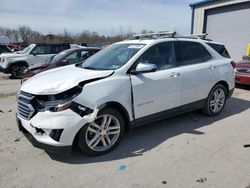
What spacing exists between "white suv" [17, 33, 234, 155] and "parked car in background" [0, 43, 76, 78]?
8310mm

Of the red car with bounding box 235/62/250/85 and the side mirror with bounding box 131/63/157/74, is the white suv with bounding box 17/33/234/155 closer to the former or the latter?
the side mirror with bounding box 131/63/157/74

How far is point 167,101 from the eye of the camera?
4.11 metres

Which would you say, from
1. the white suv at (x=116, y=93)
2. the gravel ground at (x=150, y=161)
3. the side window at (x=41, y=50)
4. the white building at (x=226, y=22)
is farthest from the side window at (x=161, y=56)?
the white building at (x=226, y=22)

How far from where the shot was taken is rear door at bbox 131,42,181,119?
3.69 metres

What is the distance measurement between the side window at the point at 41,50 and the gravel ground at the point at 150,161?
314 inches

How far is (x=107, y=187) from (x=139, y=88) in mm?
1585

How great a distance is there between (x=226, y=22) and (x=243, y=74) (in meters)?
6.53

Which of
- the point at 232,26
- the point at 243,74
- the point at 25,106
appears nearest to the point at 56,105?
the point at 25,106

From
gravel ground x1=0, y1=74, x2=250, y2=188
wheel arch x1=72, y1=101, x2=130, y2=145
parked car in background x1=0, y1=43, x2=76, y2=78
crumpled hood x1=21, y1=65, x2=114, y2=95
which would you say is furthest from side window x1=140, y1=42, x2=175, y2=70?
parked car in background x1=0, y1=43, x2=76, y2=78

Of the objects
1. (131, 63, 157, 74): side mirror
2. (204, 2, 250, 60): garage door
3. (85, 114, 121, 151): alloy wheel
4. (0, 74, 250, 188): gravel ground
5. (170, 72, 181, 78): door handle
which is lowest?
(0, 74, 250, 188): gravel ground

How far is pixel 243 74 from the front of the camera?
7777 mm

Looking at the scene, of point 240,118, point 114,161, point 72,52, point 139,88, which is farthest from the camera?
point 72,52

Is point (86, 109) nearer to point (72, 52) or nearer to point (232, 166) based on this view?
point (232, 166)

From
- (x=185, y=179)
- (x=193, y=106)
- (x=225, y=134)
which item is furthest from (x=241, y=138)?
(x=185, y=179)
